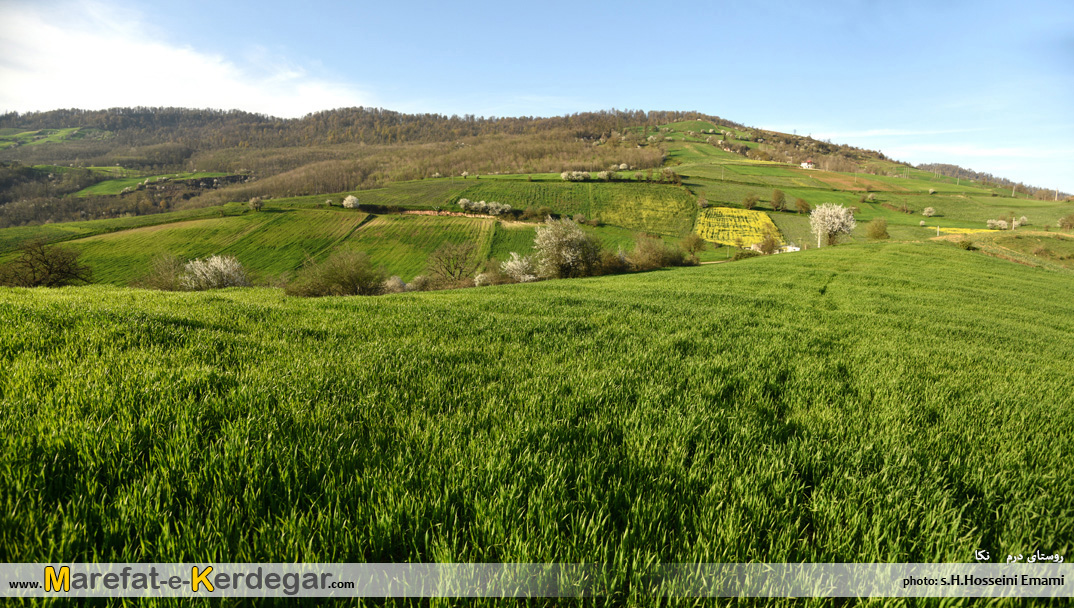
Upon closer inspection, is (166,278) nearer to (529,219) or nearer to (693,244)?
(529,219)

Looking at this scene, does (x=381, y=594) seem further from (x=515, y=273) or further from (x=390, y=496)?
(x=515, y=273)

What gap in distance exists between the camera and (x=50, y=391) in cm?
306

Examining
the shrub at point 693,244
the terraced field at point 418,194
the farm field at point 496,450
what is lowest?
the farm field at point 496,450

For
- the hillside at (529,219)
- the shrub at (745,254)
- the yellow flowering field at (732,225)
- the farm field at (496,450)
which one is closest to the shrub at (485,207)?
the hillside at (529,219)

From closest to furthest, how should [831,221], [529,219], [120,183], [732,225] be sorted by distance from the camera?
[831,221] → [732,225] → [529,219] → [120,183]

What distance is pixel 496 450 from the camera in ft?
8.98

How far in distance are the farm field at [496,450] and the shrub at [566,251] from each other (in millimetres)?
42084

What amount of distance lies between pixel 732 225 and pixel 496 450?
10203 centimetres

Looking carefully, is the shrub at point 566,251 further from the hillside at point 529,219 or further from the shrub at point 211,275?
the shrub at point 211,275

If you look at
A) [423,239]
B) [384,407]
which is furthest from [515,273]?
[384,407]

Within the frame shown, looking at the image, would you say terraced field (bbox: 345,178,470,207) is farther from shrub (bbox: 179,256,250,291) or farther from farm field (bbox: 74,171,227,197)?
farm field (bbox: 74,171,227,197)

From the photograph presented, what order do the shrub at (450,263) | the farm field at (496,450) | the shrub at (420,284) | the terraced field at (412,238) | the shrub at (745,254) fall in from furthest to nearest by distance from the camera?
the terraced field at (412,238), the shrub at (745,254), the shrub at (450,263), the shrub at (420,284), the farm field at (496,450)

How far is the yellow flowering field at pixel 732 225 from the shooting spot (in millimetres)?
85394

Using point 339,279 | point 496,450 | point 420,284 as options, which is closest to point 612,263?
point 420,284
